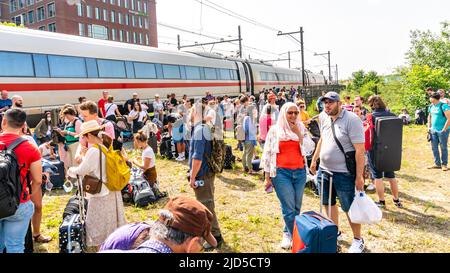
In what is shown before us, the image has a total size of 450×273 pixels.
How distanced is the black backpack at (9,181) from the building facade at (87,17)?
45657 millimetres

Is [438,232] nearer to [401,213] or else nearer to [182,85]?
[401,213]

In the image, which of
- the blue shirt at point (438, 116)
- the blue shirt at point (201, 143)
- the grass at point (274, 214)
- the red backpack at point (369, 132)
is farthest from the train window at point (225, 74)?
the blue shirt at point (201, 143)

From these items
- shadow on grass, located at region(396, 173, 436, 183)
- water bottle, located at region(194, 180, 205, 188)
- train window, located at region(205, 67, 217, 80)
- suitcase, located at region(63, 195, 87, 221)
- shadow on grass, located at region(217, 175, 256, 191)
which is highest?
train window, located at region(205, 67, 217, 80)

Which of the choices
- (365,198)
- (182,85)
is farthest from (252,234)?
(182,85)

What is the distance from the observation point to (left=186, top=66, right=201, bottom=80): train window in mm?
20031

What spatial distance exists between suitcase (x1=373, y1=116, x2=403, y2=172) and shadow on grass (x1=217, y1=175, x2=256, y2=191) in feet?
8.70

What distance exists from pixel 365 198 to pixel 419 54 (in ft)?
78.9

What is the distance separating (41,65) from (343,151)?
1133cm

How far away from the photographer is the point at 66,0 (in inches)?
1891

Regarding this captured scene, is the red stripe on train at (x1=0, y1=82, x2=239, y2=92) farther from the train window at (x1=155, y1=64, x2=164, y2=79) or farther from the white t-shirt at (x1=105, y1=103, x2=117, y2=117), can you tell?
the white t-shirt at (x1=105, y1=103, x2=117, y2=117)

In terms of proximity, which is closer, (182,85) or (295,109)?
(295,109)

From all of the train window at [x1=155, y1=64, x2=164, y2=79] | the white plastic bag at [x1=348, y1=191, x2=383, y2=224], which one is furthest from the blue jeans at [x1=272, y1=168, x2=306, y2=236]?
the train window at [x1=155, y1=64, x2=164, y2=79]

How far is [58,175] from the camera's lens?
7051 millimetres

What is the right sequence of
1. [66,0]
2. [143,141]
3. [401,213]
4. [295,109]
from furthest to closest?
1. [66,0]
2. [143,141]
3. [401,213]
4. [295,109]
